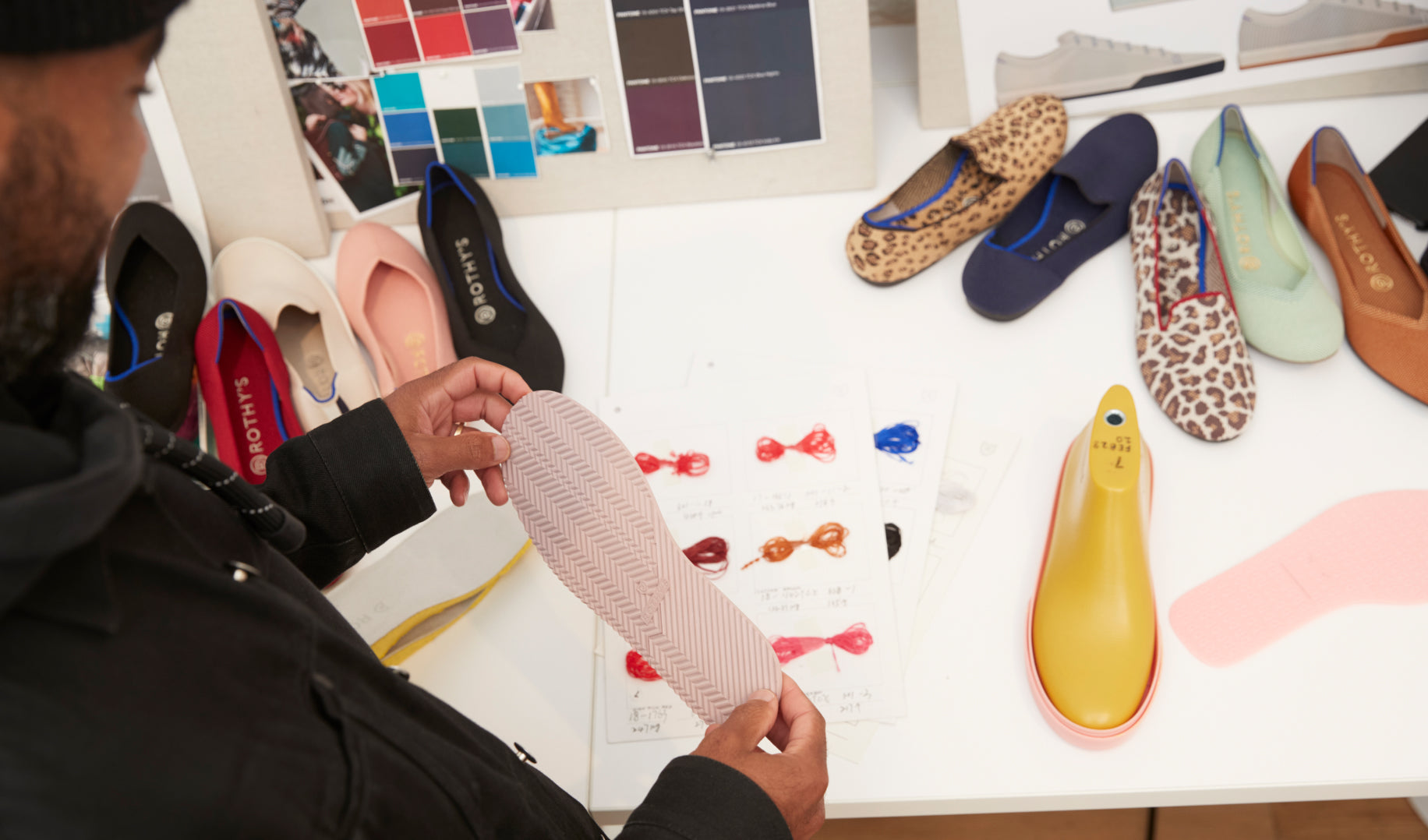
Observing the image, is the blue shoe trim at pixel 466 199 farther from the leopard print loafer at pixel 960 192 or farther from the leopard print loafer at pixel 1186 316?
the leopard print loafer at pixel 1186 316

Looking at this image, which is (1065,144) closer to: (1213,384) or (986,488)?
(1213,384)

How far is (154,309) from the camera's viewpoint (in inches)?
44.6

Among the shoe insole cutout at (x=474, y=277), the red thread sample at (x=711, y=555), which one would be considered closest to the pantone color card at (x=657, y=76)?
the shoe insole cutout at (x=474, y=277)

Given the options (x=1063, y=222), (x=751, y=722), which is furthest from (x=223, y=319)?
(x=1063, y=222)

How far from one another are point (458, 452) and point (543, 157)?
569 millimetres

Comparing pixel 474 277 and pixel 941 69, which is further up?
pixel 941 69

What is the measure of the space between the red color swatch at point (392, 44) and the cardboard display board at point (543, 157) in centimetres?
5

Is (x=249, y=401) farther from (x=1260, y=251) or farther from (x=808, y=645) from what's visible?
(x=1260, y=251)

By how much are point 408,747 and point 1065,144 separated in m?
1.08

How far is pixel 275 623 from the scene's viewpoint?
18.0 inches

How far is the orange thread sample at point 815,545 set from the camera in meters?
0.89

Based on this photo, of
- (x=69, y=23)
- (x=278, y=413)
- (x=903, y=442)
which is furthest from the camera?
(x=278, y=413)

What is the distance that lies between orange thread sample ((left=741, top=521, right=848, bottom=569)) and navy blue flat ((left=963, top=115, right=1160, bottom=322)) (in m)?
0.33

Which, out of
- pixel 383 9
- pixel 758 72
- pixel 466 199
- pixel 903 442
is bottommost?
pixel 903 442
